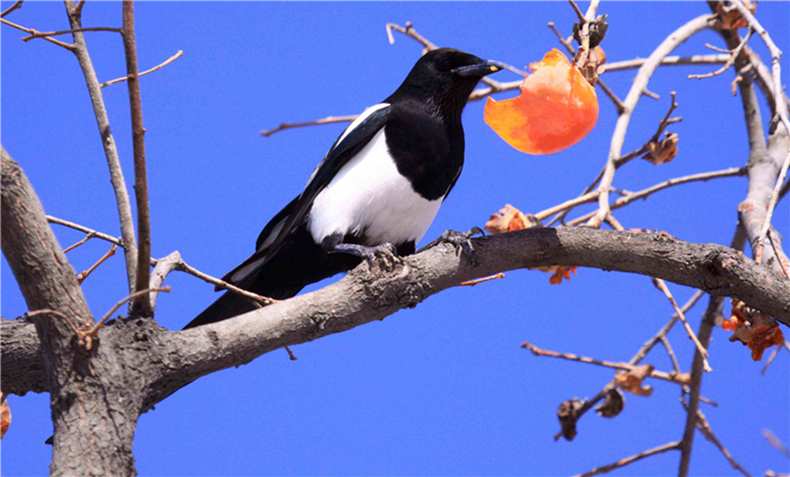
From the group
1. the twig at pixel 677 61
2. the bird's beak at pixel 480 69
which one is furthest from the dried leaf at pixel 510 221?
the twig at pixel 677 61

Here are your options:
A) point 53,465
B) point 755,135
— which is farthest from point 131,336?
point 755,135

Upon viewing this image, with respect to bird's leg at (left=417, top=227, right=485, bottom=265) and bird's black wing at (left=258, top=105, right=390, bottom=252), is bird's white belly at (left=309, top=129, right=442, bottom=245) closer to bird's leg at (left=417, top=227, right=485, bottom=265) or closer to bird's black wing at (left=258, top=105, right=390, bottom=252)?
Answer: bird's black wing at (left=258, top=105, right=390, bottom=252)

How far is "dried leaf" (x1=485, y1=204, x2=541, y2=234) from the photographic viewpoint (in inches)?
107

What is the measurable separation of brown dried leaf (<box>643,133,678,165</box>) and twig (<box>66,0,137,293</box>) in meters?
1.95

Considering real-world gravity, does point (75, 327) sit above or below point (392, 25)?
below

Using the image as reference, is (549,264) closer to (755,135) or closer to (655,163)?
(655,163)

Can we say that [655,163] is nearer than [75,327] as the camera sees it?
No

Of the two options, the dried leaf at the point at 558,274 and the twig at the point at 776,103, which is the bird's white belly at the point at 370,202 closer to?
the dried leaf at the point at 558,274

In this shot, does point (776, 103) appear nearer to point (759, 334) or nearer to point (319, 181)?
point (759, 334)

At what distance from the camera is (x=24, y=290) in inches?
68.4

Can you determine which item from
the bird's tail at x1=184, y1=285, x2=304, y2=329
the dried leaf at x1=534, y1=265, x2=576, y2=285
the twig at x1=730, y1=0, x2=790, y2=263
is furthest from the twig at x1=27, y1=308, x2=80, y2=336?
the twig at x1=730, y1=0, x2=790, y2=263

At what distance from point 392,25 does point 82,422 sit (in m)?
2.13

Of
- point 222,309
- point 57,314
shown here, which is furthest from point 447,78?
point 57,314

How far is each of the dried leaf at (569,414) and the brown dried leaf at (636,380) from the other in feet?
0.82
